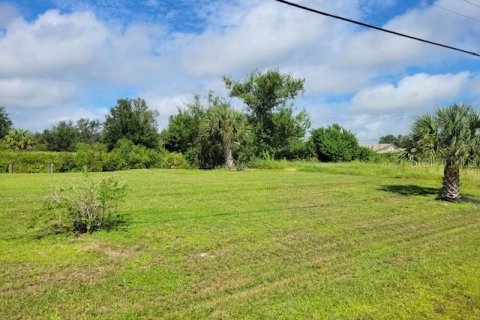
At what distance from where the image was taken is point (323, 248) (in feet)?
23.5

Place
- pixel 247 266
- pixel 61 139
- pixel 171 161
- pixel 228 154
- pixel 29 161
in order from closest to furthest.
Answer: pixel 247 266, pixel 29 161, pixel 228 154, pixel 171 161, pixel 61 139

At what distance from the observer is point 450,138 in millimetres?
13945

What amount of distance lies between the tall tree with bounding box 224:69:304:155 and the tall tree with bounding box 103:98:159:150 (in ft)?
43.8

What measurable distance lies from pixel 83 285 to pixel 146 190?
10146mm

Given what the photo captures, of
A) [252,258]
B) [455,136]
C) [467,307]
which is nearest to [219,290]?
[252,258]

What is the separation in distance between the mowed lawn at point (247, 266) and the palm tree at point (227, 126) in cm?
2074

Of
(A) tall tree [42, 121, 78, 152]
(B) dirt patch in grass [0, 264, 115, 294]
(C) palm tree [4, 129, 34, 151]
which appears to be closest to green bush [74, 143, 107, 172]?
(B) dirt patch in grass [0, 264, 115, 294]

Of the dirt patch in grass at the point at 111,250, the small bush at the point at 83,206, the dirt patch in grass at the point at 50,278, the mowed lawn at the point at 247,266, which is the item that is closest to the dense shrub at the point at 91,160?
the small bush at the point at 83,206

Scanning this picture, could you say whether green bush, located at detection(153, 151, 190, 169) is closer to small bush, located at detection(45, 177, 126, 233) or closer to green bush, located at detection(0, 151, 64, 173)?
green bush, located at detection(0, 151, 64, 173)

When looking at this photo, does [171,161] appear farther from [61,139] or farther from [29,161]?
[61,139]

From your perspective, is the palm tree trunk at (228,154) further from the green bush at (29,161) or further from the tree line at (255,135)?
the green bush at (29,161)

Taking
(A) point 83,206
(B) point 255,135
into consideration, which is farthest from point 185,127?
(A) point 83,206

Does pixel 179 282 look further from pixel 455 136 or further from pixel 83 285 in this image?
pixel 455 136

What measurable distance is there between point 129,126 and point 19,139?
17.8m
